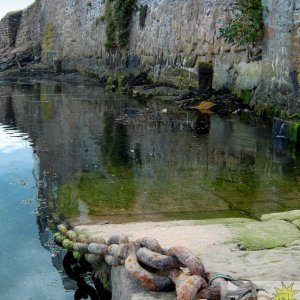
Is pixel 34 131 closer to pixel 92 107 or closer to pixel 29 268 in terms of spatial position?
pixel 92 107

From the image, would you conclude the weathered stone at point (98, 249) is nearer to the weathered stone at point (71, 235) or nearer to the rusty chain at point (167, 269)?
the rusty chain at point (167, 269)

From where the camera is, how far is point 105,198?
442 centimetres

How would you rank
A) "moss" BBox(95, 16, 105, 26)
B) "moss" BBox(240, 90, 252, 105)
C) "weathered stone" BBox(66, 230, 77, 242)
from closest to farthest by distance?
1. "weathered stone" BBox(66, 230, 77, 242)
2. "moss" BBox(240, 90, 252, 105)
3. "moss" BBox(95, 16, 105, 26)

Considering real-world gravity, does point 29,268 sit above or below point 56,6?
below

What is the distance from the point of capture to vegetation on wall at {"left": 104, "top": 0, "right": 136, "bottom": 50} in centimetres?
1727

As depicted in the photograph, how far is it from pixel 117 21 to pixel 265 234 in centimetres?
1536

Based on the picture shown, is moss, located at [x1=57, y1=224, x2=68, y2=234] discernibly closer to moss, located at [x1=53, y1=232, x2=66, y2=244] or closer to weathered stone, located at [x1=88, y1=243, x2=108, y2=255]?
moss, located at [x1=53, y1=232, x2=66, y2=244]

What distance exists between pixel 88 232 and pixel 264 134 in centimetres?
476

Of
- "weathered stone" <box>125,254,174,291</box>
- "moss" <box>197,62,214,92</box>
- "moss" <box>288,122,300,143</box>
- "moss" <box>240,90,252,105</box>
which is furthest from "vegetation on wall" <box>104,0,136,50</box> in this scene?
"weathered stone" <box>125,254,174,291</box>

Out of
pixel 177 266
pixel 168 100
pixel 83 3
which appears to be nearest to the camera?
pixel 177 266

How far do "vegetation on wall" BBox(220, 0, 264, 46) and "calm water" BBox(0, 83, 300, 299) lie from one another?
1424mm

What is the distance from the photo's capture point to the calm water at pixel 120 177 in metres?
3.54

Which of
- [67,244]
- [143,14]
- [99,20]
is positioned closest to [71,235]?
[67,244]

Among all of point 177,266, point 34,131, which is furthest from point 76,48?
point 177,266
